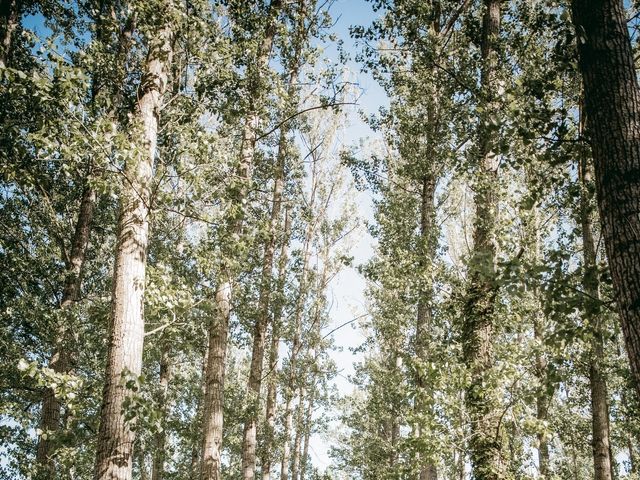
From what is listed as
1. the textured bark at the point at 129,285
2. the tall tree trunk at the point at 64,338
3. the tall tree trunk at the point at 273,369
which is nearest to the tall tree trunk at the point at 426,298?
the tall tree trunk at the point at 273,369

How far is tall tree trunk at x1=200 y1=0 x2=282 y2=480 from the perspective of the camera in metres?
6.70

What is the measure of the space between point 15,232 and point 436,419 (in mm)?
10254

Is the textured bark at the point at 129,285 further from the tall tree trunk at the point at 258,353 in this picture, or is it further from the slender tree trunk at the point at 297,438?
the slender tree trunk at the point at 297,438

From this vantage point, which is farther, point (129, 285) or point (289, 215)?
point (289, 215)

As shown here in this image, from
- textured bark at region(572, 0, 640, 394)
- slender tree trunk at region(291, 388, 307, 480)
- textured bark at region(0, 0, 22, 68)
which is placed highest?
textured bark at region(0, 0, 22, 68)

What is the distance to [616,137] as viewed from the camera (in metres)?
3.52

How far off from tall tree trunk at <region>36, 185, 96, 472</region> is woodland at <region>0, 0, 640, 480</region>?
0.05 m

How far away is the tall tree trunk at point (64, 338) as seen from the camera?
864 centimetres

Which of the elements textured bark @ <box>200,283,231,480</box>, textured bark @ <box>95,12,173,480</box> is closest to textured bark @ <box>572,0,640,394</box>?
textured bark @ <box>95,12,173,480</box>

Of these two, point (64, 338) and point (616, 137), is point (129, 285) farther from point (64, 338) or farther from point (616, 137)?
point (64, 338)

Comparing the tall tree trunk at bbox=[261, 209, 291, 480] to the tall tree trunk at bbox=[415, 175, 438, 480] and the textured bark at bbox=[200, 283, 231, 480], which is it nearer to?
the tall tree trunk at bbox=[415, 175, 438, 480]

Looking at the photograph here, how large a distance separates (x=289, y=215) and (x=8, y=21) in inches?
336

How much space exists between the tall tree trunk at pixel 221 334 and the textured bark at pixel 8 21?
4.24m

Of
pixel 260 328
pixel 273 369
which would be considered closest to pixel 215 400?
pixel 260 328
